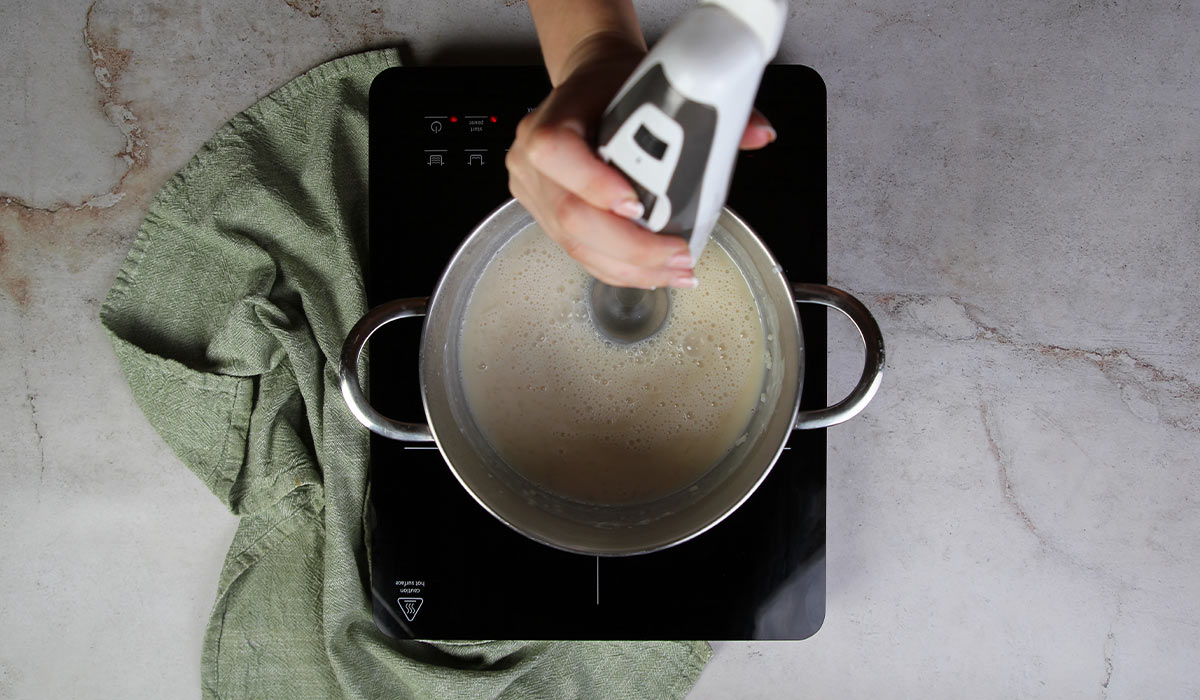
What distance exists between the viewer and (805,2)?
646mm

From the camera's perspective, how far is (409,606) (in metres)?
0.62

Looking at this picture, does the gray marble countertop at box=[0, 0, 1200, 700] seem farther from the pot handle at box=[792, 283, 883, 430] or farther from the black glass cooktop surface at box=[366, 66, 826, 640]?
the pot handle at box=[792, 283, 883, 430]

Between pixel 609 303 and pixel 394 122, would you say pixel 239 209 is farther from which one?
pixel 609 303

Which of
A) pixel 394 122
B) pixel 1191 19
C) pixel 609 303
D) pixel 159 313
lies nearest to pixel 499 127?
pixel 394 122

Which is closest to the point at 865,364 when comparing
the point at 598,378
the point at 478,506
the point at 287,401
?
the point at 598,378

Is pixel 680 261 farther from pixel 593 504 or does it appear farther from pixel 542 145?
pixel 593 504

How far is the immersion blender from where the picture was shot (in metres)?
0.28

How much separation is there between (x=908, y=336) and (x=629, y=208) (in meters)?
0.41

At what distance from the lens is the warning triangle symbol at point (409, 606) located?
618 mm

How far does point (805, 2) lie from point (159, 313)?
567 mm

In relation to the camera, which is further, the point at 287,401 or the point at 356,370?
the point at 287,401

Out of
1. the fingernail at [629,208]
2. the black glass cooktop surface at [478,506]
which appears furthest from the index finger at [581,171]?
the black glass cooktop surface at [478,506]

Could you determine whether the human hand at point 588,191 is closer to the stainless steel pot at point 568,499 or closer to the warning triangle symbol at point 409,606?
the stainless steel pot at point 568,499

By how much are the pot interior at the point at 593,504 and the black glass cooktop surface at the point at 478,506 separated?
9 centimetres
